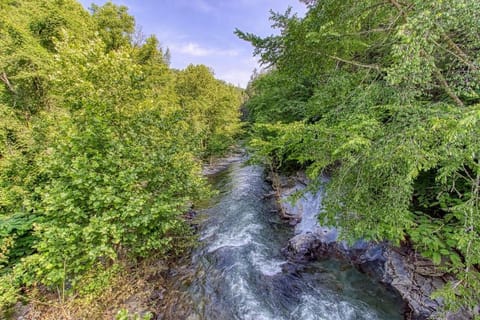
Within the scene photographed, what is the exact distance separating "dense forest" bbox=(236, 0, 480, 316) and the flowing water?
1.59 meters

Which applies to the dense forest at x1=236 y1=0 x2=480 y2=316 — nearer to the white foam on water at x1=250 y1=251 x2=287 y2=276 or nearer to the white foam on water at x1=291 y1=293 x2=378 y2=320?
the white foam on water at x1=291 y1=293 x2=378 y2=320

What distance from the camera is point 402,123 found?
2807mm

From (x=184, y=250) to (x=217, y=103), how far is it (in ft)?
47.8

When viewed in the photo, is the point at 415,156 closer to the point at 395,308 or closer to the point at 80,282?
the point at 395,308

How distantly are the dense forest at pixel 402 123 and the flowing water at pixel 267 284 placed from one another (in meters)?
1.59

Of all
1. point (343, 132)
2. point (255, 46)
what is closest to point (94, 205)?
point (343, 132)

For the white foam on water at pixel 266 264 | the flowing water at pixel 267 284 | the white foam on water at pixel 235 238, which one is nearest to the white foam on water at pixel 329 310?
the flowing water at pixel 267 284

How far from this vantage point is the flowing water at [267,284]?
13.1 ft

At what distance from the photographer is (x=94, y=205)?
11.2ft

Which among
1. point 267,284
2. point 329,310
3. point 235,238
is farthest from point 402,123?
point 235,238

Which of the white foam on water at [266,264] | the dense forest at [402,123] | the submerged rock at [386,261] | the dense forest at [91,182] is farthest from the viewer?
the white foam on water at [266,264]

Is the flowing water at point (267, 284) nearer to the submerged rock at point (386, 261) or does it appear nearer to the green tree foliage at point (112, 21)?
the submerged rock at point (386, 261)

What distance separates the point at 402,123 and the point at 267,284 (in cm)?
420

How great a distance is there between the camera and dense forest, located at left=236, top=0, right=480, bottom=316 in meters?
2.35
